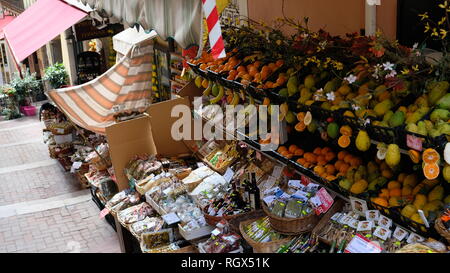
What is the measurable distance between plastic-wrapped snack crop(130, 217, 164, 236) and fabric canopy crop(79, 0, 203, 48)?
210cm

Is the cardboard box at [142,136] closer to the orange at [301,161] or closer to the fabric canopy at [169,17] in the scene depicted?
the fabric canopy at [169,17]

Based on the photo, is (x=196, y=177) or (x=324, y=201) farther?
(x=196, y=177)

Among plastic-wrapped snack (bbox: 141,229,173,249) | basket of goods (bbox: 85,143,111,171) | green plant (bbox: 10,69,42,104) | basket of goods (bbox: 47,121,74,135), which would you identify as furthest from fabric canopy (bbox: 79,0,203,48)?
green plant (bbox: 10,69,42,104)

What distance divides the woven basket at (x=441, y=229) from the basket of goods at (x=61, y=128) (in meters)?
8.34

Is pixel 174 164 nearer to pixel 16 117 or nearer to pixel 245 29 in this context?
pixel 245 29

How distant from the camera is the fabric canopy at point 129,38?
29.1ft

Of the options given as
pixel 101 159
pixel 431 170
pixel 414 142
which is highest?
pixel 414 142

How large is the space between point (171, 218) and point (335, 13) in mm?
2656

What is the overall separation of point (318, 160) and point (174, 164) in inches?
111

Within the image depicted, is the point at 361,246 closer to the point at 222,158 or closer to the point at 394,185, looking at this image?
the point at 394,185

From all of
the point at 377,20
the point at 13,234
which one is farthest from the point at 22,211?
the point at 377,20

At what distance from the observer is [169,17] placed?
16.0 feet

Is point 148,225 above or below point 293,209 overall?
below

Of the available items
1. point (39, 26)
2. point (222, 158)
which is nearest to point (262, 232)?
point (222, 158)
